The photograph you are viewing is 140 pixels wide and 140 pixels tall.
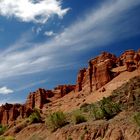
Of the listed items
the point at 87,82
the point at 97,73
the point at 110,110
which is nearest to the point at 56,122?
the point at 110,110

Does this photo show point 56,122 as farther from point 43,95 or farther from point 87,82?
point 43,95

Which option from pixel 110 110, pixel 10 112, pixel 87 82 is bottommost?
pixel 110 110

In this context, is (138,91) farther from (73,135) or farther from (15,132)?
(15,132)

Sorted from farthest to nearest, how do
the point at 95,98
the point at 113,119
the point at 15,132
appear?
the point at 95,98
the point at 15,132
the point at 113,119

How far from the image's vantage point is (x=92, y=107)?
83.1 metres

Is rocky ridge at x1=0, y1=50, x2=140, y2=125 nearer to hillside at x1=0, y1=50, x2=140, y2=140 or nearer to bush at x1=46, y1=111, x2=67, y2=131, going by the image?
hillside at x1=0, y1=50, x2=140, y2=140

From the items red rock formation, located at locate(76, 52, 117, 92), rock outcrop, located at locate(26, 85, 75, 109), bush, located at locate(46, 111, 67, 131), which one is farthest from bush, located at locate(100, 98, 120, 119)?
rock outcrop, located at locate(26, 85, 75, 109)

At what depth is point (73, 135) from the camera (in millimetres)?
59344

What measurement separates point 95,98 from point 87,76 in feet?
73.2

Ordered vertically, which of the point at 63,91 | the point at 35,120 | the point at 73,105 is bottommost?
the point at 35,120

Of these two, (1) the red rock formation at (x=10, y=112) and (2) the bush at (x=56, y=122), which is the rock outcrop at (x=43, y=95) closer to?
(1) the red rock formation at (x=10, y=112)

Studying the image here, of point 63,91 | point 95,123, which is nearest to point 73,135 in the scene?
point 95,123

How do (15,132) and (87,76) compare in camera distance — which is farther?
(87,76)

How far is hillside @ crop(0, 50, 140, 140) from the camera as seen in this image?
2180 inches
